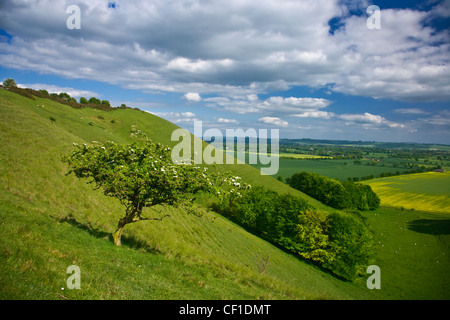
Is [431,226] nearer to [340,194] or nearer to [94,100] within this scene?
[340,194]

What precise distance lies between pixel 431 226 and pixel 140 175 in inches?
3589

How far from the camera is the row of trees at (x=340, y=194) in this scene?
296ft

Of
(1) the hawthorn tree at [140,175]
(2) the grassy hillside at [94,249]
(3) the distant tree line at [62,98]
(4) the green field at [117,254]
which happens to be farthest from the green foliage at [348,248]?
(3) the distant tree line at [62,98]

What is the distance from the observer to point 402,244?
5666 cm

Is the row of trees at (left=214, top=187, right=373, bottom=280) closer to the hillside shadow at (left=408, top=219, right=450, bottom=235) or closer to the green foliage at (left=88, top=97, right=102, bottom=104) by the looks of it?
the hillside shadow at (left=408, top=219, right=450, bottom=235)

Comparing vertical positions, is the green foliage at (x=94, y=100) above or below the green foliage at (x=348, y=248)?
above

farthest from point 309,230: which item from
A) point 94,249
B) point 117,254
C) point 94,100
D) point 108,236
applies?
point 94,100

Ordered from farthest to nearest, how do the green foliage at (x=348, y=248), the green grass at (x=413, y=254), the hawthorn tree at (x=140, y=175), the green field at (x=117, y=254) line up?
the green foliage at (x=348, y=248)
the green grass at (x=413, y=254)
the hawthorn tree at (x=140, y=175)
the green field at (x=117, y=254)

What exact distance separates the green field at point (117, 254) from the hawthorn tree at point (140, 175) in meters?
2.25

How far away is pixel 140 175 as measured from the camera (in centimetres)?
1338

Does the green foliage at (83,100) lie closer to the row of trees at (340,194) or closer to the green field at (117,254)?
the green field at (117,254)

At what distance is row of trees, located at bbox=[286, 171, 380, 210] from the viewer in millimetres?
90300

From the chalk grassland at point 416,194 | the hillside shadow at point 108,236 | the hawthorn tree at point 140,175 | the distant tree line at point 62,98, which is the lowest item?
the chalk grassland at point 416,194
